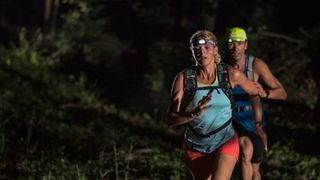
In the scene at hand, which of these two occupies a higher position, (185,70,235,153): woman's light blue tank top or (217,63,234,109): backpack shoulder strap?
A: (217,63,234,109): backpack shoulder strap

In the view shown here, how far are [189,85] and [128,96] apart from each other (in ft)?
41.2

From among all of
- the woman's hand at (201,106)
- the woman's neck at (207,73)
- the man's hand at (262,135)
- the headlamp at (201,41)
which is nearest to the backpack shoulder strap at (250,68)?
the man's hand at (262,135)

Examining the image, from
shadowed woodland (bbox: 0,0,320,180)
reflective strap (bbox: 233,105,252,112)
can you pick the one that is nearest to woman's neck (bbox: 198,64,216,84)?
reflective strap (bbox: 233,105,252,112)

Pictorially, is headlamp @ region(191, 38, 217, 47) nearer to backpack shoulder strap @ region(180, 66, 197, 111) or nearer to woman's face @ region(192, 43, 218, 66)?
woman's face @ region(192, 43, 218, 66)

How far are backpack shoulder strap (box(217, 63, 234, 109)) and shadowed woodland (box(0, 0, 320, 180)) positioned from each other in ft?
6.97

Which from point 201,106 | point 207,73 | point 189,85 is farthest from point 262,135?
point 201,106

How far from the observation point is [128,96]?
1752 centimetres

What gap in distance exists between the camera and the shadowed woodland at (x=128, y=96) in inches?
356

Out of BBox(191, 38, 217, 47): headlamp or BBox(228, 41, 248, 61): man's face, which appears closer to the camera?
BBox(191, 38, 217, 47): headlamp

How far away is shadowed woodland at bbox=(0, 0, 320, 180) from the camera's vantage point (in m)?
9.05

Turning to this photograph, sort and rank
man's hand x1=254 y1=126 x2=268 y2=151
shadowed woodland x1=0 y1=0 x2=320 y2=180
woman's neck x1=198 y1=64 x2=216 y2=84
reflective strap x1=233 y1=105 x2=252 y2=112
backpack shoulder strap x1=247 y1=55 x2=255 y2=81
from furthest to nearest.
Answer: shadowed woodland x1=0 y1=0 x2=320 y2=180
reflective strap x1=233 y1=105 x2=252 y2=112
backpack shoulder strap x1=247 y1=55 x2=255 y2=81
man's hand x1=254 y1=126 x2=268 y2=151
woman's neck x1=198 y1=64 x2=216 y2=84

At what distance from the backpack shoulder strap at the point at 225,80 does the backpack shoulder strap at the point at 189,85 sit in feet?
0.74

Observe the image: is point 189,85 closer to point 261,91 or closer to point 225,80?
point 225,80

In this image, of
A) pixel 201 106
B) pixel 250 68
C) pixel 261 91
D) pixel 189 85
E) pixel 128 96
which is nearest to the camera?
pixel 201 106
